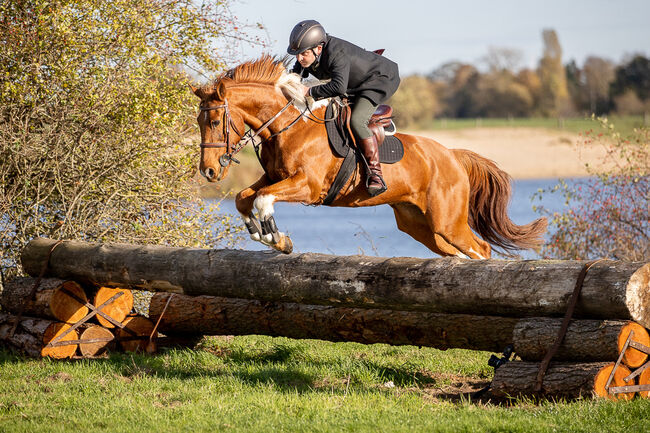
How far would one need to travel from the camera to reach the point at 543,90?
193ft

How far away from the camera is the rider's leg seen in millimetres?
6793

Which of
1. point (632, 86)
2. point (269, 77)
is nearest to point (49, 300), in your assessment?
point (269, 77)

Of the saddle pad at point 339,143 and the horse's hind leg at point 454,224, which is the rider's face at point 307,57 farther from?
the horse's hind leg at point 454,224

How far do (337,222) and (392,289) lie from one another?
24807 millimetres

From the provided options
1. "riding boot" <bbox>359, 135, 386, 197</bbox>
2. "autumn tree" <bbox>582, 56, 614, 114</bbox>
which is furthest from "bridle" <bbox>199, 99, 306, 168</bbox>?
"autumn tree" <bbox>582, 56, 614, 114</bbox>

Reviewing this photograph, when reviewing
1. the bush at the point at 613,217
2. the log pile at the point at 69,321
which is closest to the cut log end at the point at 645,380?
the log pile at the point at 69,321

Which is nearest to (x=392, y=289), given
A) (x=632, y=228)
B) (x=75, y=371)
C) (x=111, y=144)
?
(x=75, y=371)

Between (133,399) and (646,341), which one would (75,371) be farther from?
(646,341)

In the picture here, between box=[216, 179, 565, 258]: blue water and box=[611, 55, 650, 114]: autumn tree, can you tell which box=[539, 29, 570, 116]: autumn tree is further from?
box=[216, 179, 565, 258]: blue water

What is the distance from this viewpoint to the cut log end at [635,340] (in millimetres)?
4867

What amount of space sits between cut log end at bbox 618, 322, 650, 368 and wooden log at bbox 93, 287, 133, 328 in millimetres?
4897

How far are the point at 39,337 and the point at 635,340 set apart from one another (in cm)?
533

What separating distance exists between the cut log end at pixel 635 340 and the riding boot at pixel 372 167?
2673mm

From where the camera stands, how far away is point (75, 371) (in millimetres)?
6344
